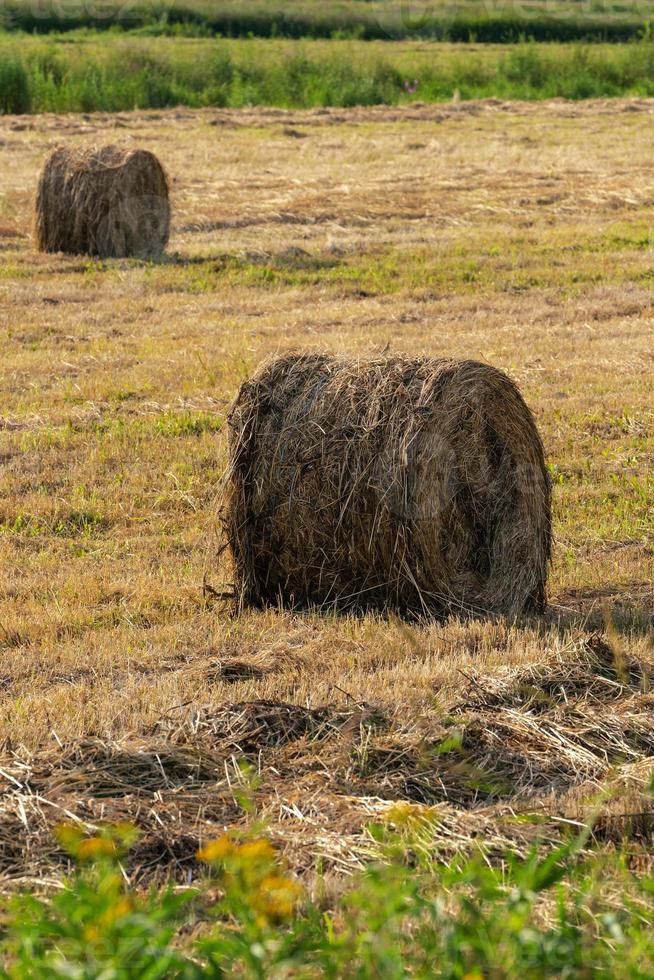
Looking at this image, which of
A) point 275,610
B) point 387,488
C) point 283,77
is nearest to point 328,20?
point 283,77

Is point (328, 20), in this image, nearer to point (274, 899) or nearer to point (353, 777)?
point (353, 777)

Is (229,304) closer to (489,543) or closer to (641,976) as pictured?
(489,543)

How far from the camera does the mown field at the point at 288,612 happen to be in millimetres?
3998

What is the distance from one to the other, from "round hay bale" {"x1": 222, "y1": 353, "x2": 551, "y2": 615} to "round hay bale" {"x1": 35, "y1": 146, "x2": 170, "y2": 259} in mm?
9544

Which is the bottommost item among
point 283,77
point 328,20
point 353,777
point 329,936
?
point 353,777

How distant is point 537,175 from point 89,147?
8415 millimetres

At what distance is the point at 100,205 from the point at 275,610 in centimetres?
987

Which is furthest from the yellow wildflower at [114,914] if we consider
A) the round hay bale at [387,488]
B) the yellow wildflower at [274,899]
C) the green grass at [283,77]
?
the green grass at [283,77]

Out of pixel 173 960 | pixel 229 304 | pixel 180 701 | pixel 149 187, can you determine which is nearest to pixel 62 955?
pixel 173 960

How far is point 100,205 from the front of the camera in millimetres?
15078

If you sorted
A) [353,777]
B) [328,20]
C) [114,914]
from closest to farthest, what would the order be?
1. [114,914]
2. [353,777]
3. [328,20]

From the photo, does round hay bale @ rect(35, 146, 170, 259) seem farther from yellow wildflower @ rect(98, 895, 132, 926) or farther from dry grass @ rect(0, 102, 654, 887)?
yellow wildflower @ rect(98, 895, 132, 926)

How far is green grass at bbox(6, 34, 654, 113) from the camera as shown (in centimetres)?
3061

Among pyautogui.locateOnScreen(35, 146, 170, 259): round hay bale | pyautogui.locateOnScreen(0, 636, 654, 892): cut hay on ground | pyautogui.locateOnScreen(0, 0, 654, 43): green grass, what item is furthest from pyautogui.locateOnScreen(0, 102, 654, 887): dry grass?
pyautogui.locateOnScreen(0, 0, 654, 43): green grass
